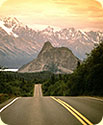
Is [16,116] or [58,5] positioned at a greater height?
[58,5]

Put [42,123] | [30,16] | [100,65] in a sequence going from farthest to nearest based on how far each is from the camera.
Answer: [100,65] < [30,16] < [42,123]

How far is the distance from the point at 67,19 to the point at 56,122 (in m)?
4.24

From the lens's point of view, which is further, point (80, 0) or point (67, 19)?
point (67, 19)

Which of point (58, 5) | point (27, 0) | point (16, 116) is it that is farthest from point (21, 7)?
point (16, 116)

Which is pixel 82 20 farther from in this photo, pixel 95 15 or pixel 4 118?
pixel 4 118

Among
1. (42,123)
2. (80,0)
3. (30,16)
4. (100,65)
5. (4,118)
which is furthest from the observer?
(100,65)

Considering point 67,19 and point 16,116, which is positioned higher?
point 67,19

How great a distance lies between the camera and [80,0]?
424 inches

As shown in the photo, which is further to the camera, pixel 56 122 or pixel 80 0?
pixel 80 0

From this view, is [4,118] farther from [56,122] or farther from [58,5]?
[58,5]

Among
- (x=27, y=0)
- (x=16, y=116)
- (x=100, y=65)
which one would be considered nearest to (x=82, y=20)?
(x=27, y=0)

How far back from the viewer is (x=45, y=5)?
36.8 ft

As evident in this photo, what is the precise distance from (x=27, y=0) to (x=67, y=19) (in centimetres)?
178

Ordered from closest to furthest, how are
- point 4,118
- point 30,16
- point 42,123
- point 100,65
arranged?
point 42,123 → point 4,118 → point 30,16 → point 100,65
